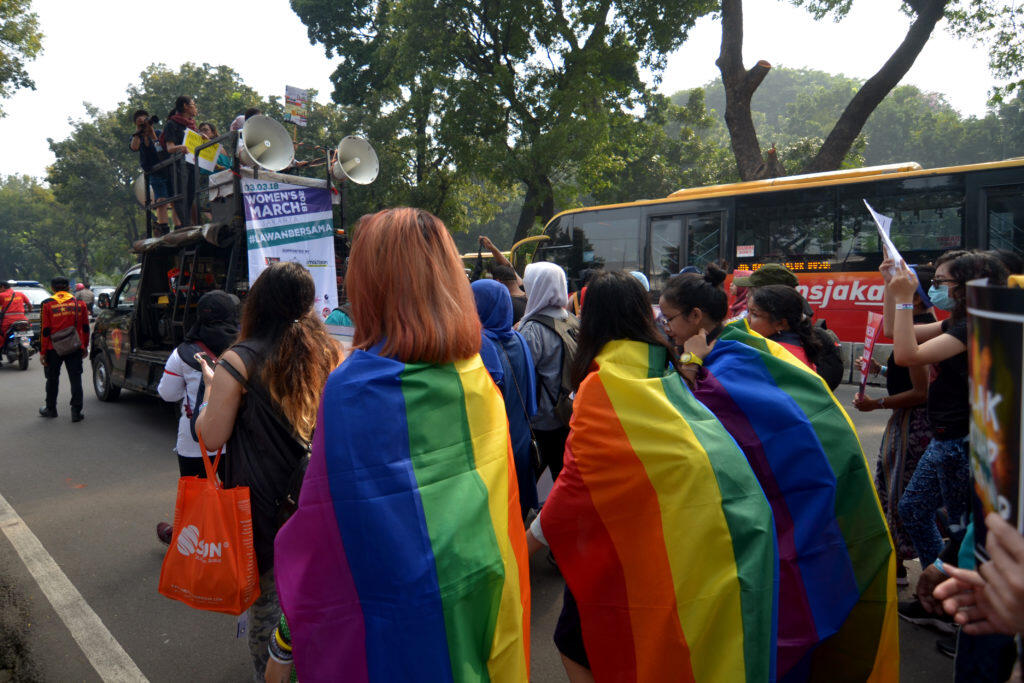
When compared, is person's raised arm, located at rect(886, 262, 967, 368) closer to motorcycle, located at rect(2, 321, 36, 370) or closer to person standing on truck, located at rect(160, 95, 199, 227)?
person standing on truck, located at rect(160, 95, 199, 227)

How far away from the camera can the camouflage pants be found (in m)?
2.38

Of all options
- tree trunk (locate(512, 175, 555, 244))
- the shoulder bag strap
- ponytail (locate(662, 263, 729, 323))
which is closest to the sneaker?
ponytail (locate(662, 263, 729, 323))

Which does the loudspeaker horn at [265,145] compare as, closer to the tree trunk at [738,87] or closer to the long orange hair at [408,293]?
the long orange hair at [408,293]

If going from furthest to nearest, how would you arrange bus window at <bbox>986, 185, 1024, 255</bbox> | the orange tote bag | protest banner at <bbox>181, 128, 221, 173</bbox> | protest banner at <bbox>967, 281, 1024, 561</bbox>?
bus window at <bbox>986, 185, 1024, 255</bbox>
protest banner at <bbox>181, 128, 221, 173</bbox>
the orange tote bag
protest banner at <bbox>967, 281, 1024, 561</bbox>

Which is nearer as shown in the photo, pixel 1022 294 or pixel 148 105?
pixel 1022 294

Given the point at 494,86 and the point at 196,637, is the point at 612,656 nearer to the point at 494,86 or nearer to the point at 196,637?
the point at 196,637

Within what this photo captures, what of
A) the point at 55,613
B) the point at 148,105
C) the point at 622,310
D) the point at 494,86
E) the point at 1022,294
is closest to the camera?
the point at 1022,294

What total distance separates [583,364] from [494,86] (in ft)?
52.0

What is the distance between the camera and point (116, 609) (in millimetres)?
3410

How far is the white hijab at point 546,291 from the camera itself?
371cm

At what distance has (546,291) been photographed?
371 centimetres

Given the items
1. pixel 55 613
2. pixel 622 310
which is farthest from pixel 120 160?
pixel 622 310

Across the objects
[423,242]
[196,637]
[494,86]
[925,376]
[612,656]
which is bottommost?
[196,637]

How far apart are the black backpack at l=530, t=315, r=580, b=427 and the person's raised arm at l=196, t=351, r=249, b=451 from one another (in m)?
1.82
